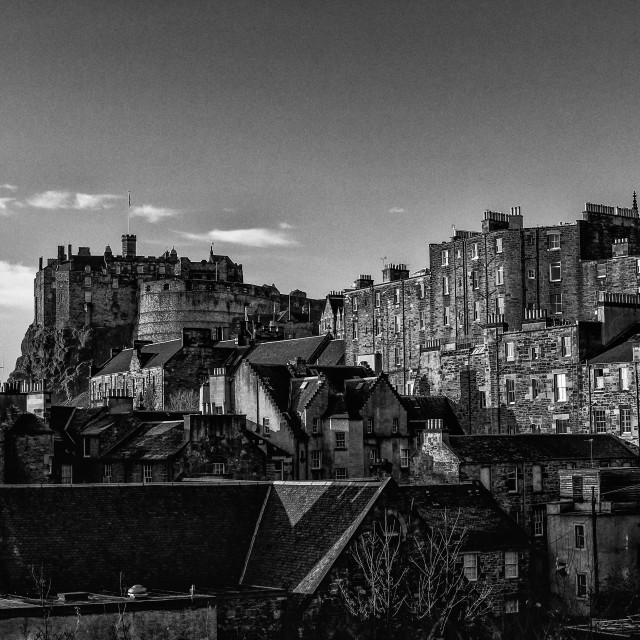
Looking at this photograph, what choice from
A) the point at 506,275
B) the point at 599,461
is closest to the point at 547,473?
the point at 599,461

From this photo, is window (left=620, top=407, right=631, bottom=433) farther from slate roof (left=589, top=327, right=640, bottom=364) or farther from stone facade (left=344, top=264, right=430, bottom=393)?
stone facade (left=344, top=264, right=430, bottom=393)

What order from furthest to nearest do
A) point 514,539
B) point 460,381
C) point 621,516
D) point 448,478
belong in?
point 460,381
point 448,478
point 621,516
point 514,539

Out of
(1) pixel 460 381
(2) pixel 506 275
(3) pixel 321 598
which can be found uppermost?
(2) pixel 506 275

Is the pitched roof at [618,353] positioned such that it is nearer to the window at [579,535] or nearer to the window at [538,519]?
the window at [538,519]

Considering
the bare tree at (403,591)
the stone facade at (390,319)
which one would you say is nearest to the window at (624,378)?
the stone facade at (390,319)

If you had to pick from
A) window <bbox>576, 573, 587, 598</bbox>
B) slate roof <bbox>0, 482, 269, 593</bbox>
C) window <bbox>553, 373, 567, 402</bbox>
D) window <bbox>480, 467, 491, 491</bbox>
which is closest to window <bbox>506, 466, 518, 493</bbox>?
window <bbox>480, 467, 491, 491</bbox>

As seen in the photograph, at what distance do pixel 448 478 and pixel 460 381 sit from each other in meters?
23.6

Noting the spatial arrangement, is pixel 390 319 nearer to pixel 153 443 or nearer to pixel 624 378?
pixel 624 378

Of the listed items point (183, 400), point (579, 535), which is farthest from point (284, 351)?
point (579, 535)

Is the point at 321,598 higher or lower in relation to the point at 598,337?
lower

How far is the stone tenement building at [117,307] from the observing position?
16088 centimetres

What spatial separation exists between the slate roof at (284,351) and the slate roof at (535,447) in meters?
30.6

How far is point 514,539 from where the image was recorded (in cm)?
5047

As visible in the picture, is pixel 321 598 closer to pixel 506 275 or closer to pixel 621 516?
pixel 621 516
